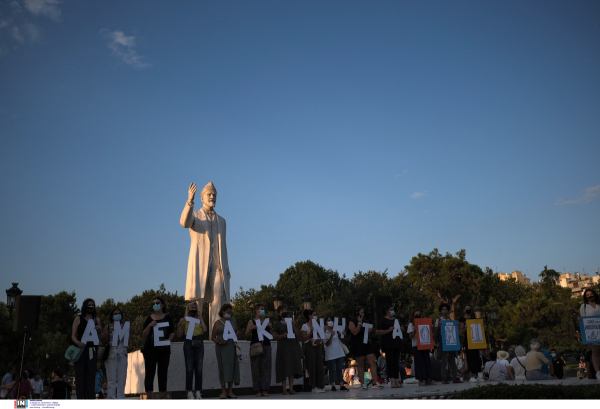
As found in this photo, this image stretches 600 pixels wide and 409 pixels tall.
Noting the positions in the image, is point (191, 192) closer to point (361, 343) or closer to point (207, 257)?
point (207, 257)

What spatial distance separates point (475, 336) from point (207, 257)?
23.3 ft

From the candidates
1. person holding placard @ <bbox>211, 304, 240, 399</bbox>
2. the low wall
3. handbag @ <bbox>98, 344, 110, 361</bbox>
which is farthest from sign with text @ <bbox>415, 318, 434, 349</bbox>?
handbag @ <bbox>98, 344, 110, 361</bbox>

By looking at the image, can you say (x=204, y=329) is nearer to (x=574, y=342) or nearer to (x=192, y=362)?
(x=192, y=362)

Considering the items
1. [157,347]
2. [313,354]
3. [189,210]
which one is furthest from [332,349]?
[189,210]

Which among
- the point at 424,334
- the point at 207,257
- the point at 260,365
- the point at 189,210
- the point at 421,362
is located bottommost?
the point at 421,362

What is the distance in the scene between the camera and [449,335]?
506 inches

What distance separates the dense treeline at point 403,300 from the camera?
138ft

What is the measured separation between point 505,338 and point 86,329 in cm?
4828

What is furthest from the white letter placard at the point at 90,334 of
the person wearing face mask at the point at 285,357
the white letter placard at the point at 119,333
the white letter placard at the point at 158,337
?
the person wearing face mask at the point at 285,357

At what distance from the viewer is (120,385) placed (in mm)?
9695

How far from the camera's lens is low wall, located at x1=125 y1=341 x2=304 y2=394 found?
451 inches

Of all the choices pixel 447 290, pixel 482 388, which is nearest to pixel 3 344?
pixel 482 388

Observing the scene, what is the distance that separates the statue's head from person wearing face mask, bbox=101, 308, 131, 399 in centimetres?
443

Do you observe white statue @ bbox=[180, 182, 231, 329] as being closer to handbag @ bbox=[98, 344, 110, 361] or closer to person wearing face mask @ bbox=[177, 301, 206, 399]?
person wearing face mask @ bbox=[177, 301, 206, 399]
